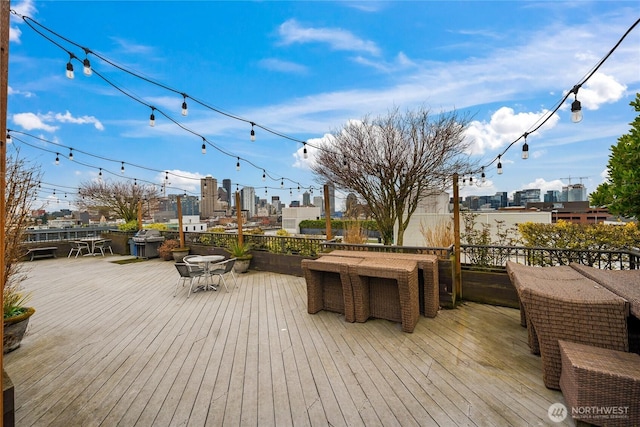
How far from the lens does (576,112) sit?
10.8 feet

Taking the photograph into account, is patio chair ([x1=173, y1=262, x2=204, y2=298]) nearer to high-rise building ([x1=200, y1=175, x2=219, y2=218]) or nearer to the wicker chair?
the wicker chair

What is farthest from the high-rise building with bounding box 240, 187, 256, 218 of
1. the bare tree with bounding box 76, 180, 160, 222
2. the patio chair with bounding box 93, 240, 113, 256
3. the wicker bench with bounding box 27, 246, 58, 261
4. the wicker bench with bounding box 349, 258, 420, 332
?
the wicker bench with bounding box 27, 246, 58, 261

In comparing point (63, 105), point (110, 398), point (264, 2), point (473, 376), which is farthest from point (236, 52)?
point (473, 376)

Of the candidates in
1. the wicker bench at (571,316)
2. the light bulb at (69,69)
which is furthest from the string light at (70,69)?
the wicker bench at (571,316)

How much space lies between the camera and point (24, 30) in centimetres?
344

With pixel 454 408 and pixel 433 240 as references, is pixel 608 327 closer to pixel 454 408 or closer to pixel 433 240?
pixel 454 408

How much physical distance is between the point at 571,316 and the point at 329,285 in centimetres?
258

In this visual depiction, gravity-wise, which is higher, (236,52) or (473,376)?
(236,52)

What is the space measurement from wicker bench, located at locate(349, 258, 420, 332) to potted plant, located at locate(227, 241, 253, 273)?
3897mm

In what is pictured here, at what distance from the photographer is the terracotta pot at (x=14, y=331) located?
280 cm

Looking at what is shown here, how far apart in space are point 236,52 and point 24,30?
489 cm

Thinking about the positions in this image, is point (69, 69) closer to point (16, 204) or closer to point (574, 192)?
point (16, 204)

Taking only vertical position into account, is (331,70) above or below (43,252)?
above

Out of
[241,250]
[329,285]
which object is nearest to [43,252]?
[241,250]
